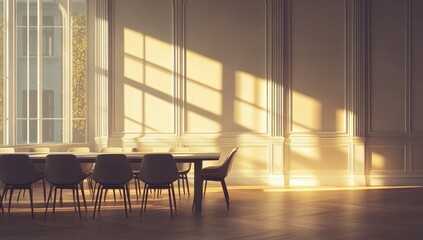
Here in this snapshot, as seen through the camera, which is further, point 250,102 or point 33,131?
point 33,131

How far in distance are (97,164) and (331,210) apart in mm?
3091

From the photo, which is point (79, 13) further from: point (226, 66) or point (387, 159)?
point (387, 159)

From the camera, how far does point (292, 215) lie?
26.3 ft

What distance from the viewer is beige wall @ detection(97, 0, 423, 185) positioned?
39.9 ft

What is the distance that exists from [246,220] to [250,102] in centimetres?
489

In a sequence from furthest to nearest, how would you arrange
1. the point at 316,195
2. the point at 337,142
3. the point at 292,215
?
the point at 337,142
the point at 316,195
the point at 292,215

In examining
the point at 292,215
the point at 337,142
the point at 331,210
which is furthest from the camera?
the point at 337,142

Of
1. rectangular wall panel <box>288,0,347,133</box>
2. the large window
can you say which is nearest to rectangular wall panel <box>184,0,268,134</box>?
rectangular wall panel <box>288,0,347,133</box>

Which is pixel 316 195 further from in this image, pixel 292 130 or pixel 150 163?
pixel 150 163

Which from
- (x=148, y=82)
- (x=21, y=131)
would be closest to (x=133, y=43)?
(x=148, y=82)

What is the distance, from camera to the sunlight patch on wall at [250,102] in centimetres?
1228

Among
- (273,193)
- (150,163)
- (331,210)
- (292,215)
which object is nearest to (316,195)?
(273,193)

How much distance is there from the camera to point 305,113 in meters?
12.2

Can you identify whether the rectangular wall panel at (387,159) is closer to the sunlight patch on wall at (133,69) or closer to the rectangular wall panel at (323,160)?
the rectangular wall panel at (323,160)
